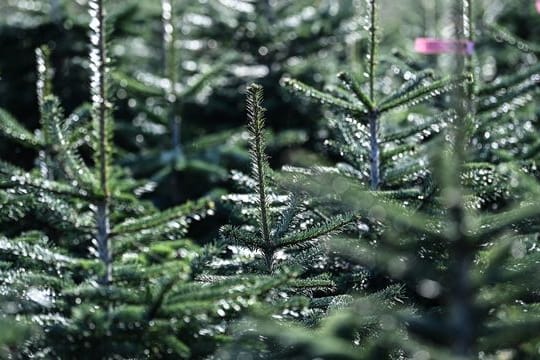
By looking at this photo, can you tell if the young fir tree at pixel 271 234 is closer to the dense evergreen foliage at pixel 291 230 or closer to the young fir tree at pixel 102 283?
the dense evergreen foliage at pixel 291 230

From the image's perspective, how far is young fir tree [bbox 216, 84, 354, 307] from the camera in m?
1.62

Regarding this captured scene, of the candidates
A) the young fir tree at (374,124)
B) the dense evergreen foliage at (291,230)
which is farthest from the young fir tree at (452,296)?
the young fir tree at (374,124)

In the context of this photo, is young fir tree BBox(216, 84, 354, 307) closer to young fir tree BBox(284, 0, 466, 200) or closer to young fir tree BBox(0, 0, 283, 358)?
young fir tree BBox(0, 0, 283, 358)

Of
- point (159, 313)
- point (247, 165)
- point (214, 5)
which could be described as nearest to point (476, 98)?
point (247, 165)

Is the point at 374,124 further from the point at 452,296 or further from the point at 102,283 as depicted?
the point at 452,296

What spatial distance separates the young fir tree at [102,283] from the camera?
4.63 ft

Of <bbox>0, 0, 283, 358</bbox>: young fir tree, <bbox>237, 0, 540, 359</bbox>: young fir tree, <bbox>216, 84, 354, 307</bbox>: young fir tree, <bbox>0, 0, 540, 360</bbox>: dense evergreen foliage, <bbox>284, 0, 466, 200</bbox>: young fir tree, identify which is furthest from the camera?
<bbox>284, 0, 466, 200</bbox>: young fir tree

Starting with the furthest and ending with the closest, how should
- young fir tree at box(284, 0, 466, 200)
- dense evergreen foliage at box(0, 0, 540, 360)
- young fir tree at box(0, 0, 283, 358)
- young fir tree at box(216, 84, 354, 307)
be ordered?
young fir tree at box(284, 0, 466, 200) < young fir tree at box(216, 84, 354, 307) < young fir tree at box(0, 0, 283, 358) < dense evergreen foliage at box(0, 0, 540, 360)

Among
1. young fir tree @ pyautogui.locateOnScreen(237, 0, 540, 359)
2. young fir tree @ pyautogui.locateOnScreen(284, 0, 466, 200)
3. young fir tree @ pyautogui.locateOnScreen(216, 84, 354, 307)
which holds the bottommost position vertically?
young fir tree @ pyautogui.locateOnScreen(237, 0, 540, 359)

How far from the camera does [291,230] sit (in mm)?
1796

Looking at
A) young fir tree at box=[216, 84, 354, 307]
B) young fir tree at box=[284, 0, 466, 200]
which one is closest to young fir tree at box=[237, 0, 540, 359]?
young fir tree at box=[216, 84, 354, 307]

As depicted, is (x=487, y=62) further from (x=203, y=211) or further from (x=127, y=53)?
(x=203, y=211)

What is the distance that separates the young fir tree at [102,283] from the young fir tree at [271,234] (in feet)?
0.43

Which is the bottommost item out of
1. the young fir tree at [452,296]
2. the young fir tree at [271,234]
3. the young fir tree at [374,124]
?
the young fir tree at [452,296]
